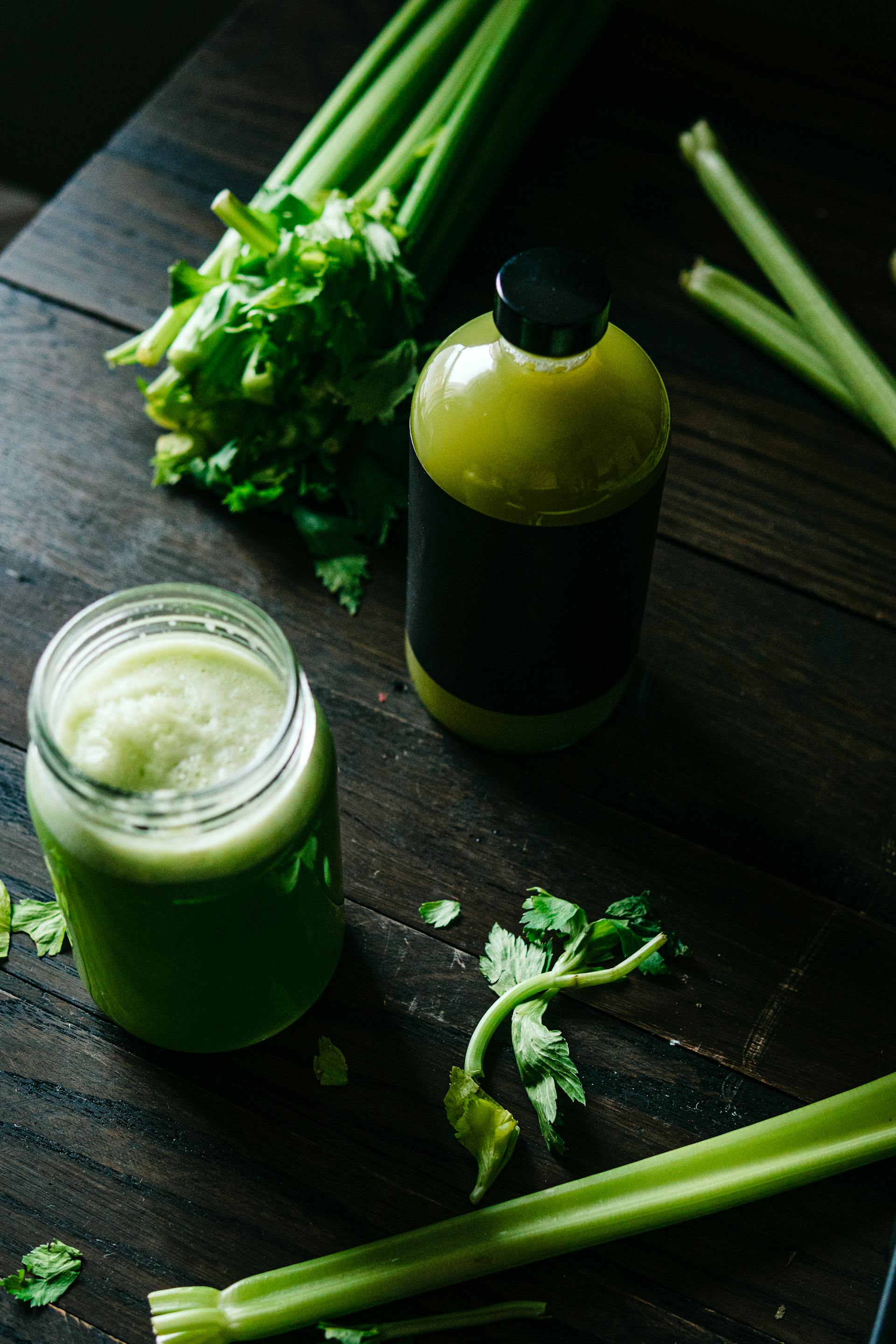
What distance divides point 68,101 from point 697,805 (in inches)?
88.5

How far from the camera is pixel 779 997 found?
1060 mm

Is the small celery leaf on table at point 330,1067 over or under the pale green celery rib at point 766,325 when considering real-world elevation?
under

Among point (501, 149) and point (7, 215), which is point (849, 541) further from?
point (7, 215)

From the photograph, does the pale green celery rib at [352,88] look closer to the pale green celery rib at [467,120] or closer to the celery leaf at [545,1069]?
the pale green celery rib at [467,120]

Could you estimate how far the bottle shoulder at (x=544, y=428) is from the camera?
36.8 inches

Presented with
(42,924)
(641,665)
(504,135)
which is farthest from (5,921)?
(504,135)

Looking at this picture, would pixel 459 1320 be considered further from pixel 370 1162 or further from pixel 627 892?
pixel 627 892

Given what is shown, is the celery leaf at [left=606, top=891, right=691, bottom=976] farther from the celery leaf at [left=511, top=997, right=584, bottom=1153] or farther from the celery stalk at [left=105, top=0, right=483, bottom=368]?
the celery stalk at [left=105, top=0, right=483, bottom=368]

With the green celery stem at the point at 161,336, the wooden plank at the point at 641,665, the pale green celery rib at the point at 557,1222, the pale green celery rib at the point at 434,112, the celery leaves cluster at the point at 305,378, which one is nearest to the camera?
the pale green celery rib at the point at 557,1222

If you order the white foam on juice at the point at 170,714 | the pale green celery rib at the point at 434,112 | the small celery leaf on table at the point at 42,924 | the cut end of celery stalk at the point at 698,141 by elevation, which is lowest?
the small celery leaf on table at the point at 42,924

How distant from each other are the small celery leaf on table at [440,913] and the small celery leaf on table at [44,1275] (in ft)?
1.22

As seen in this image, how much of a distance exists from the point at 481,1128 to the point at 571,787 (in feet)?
1.11

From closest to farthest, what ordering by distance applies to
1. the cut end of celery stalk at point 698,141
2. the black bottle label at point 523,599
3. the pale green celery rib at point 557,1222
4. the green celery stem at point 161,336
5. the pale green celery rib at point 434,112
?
the pale green celery rib at point 557,1222 → the black bottle label at point 523,599 → the green celery stem at point 161,336 → the pale green celery rib at point 434,112 → the cut end of celery stalk at point 698,141

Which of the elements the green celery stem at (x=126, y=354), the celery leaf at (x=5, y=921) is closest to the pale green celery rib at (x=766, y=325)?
the green celery stem at (x=126, y=354)
